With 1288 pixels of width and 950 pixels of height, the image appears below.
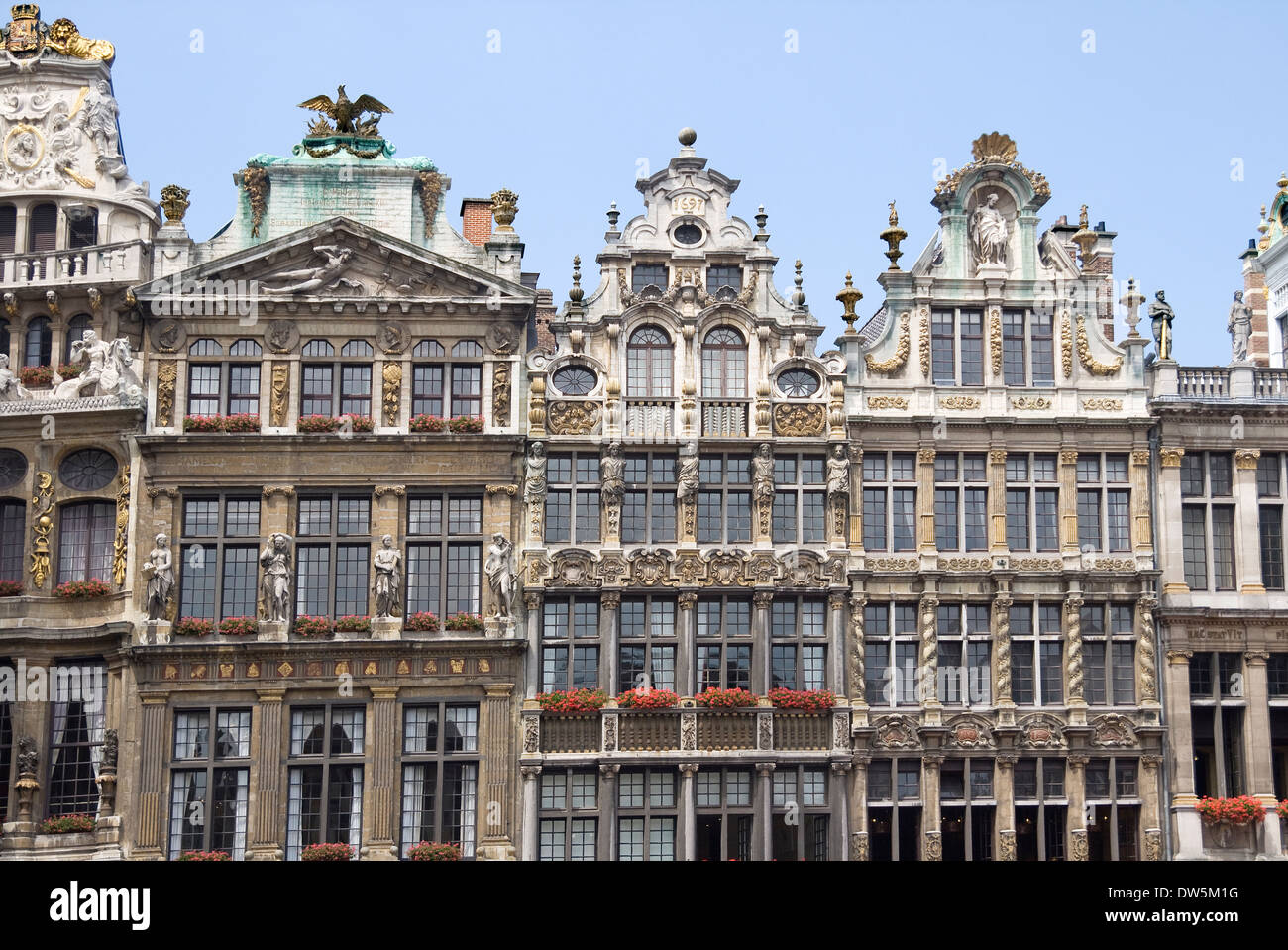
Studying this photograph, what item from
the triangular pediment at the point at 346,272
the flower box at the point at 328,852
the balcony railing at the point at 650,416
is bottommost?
the flower box at the point at 328,852

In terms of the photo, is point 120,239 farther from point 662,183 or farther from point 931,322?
point 931,322

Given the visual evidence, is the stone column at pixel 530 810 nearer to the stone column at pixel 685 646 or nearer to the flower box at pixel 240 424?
the stone column at pixel 685 646

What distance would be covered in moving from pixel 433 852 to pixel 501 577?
519 centimetres

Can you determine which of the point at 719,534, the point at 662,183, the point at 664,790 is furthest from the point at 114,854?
the point at 662,183

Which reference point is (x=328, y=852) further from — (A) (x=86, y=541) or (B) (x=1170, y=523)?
(B) (x=1170, y=523)

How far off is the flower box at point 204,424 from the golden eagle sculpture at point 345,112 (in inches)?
247

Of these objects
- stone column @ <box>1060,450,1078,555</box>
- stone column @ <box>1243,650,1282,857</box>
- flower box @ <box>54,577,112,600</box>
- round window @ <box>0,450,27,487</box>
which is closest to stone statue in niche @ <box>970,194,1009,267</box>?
stone column @ <box>1060,450,1078,555</box>

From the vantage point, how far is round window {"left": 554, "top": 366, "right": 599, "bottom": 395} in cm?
3753

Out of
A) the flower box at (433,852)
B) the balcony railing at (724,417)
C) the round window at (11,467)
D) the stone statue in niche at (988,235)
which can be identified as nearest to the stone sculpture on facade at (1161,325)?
the stone statue in niche at (988,235)

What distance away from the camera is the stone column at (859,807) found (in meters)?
35.8

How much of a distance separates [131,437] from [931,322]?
51.5 ft

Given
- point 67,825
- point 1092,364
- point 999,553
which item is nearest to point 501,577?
point 67,825

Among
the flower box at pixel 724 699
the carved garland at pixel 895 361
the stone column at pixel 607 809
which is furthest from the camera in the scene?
the carved garland at pixel 895 361

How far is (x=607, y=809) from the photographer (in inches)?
1404
